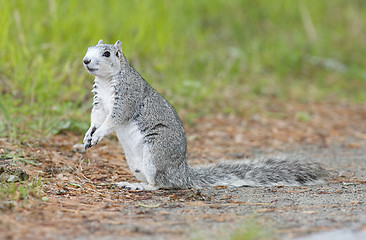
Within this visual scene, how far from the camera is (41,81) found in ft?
19.5

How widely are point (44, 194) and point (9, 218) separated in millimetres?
636

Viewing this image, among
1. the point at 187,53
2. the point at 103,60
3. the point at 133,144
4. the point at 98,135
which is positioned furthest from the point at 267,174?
the point at 187,53

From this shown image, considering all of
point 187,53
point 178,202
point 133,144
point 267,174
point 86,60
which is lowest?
point 178,202

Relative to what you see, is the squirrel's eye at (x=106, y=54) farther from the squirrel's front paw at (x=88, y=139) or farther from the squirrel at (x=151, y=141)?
the squirrel's front paw at (x=88, y=139)

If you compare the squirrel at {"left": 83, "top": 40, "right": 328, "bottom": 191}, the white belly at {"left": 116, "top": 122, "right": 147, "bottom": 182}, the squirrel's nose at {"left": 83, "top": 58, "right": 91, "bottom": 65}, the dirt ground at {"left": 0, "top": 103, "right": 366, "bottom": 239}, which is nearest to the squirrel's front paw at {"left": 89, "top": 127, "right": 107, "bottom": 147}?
the squirrel at {"left": 83, "top": 40, "right": 328, "bottom": 191}

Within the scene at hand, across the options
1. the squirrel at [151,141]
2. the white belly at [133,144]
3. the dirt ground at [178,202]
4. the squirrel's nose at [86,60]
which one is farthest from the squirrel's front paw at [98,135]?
the squirrel's nose at [86,60]

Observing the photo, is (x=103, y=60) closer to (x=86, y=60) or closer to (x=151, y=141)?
(x=86, y=60)

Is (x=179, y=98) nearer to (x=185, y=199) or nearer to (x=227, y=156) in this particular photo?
(x=227, y=156)

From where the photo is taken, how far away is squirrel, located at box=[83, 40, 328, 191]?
3.88 m

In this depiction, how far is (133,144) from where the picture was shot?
3898 millimetres

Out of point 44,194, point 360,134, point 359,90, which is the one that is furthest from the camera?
point 359,90

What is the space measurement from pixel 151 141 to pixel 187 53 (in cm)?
504

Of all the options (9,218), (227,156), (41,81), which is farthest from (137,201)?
(41,81)

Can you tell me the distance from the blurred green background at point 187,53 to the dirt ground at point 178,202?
2.17ft
